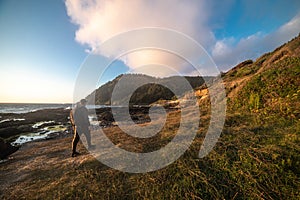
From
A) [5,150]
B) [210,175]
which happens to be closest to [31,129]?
[5,150]

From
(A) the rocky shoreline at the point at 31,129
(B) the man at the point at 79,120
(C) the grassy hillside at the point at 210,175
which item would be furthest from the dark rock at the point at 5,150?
(B) the man at the point at 79,120

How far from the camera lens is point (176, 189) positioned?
3.08 m

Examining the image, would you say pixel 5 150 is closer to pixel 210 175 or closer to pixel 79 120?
pixel 79 120

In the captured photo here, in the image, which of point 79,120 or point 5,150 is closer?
point 79,120

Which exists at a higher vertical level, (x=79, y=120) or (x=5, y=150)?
(x=79, y=120)

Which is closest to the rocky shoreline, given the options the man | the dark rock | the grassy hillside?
the dark rock

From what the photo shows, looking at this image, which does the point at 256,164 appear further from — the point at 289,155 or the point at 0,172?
the point at 0,172

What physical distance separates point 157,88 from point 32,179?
5144 centimetres

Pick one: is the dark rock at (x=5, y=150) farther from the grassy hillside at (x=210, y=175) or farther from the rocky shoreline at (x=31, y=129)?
the grassy hillside at (x=210, y=175)

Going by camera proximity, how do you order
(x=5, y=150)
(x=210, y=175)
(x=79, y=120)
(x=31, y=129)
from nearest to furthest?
(x=210, y=175) < (x=79, y=120) < (x=5, y=150) < (x=31, y=129)

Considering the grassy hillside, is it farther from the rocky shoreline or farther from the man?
the rocky shoreline

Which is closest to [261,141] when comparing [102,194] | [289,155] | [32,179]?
[289,155]

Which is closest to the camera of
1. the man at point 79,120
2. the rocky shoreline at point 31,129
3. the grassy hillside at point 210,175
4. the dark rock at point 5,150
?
the grassy hillside at point 210,175

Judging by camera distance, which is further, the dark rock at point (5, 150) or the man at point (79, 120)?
the dark rock at point (5, 150)
